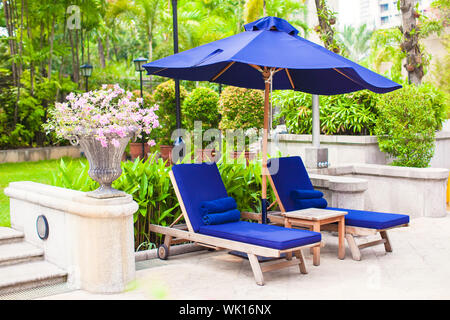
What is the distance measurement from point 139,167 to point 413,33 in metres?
7.32

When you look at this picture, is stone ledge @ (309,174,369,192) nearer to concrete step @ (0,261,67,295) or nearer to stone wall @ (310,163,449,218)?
stone wall @ (310,163,449,218)

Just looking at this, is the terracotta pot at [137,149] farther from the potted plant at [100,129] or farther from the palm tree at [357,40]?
the palm tree at [357,40]

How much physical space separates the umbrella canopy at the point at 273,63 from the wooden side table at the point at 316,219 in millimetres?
1423

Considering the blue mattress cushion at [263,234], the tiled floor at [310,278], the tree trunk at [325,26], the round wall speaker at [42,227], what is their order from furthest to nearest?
the tree trunk at [325,26] → the round wall speaker at [42,227] → the blue mattress cushion at [263,234] → the tiled floor at [310,278]

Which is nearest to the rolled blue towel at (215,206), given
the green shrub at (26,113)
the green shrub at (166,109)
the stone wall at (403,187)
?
the stone wall at (403,187)

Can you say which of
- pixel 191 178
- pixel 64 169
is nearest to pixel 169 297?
pixel 191 178

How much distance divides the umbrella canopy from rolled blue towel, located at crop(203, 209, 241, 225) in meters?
1.57

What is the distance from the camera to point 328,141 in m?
9.85

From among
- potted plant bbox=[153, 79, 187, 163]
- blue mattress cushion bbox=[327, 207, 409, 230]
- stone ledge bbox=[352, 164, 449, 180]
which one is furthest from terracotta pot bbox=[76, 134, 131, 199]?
potted plant bbox=[153, 79, 187, 163]

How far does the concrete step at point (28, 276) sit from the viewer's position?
462 centimetres

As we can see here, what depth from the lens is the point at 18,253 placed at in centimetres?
523

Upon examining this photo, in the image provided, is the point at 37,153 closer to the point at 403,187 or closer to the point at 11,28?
the point at 11,28

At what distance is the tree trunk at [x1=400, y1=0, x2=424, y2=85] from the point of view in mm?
10773
